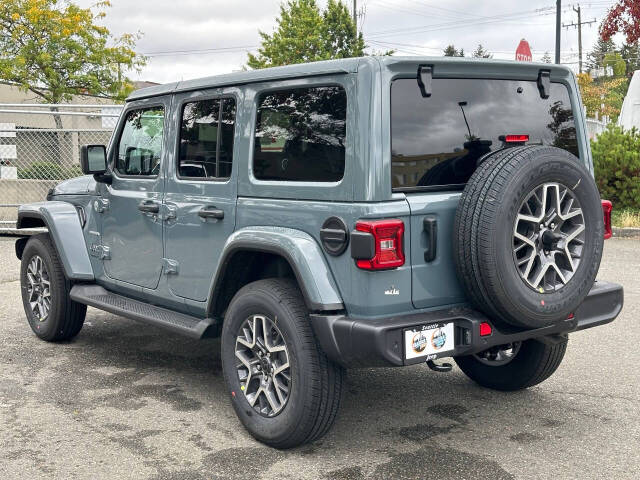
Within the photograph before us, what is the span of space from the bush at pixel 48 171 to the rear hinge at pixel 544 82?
10672 millimetres

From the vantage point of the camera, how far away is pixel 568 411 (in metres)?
4.47

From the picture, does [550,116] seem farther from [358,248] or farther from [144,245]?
[144,245]

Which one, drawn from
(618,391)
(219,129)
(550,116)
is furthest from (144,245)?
(618,391)

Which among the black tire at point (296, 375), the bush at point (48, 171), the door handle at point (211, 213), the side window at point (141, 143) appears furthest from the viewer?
the bush at point (48, 171)

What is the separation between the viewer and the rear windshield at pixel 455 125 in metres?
3.62

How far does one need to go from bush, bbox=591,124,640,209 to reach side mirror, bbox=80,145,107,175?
9.69m

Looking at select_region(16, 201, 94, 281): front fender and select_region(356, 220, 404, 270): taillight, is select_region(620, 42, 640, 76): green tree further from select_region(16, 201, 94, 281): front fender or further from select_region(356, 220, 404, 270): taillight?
select_region(356, 220, 404, 270): taillight

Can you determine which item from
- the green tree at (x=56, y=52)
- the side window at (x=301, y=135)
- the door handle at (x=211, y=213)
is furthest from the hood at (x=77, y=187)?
the green tree at (x=56, y=52)

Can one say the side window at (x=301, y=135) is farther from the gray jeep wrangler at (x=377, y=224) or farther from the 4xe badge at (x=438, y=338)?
the 4xe badge at (x=438, y=338)

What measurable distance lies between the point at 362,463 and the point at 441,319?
2.72 feet

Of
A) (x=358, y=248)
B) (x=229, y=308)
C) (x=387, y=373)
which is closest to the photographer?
(x=358, y=248)

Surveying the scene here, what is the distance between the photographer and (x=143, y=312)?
489 cm

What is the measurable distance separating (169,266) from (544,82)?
2444mm

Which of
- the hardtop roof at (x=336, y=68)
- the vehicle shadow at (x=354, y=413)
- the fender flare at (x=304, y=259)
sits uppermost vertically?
the hardtop roof at (x=336, y=68)
